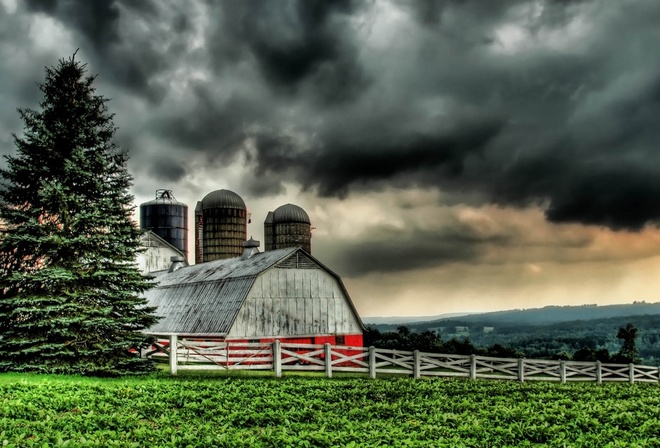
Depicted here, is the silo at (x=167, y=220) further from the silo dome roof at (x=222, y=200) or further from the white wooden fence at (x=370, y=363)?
the white wooden fence at (x=370, y=363)

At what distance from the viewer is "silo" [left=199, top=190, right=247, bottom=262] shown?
2266 inches

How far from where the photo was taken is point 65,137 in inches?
981

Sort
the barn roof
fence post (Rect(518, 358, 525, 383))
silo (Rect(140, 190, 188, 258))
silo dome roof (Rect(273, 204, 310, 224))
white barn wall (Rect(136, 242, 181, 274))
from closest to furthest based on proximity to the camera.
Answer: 1. fence post (Rect(518, 358, 525, 383))
2. the barn roof
3. white barn wall (Rect(136, 242, 181, 274))
4. silo dome roof (Rect(273, 204, 310, 224))
5. silo (Rect(140, 190, 188, 258))

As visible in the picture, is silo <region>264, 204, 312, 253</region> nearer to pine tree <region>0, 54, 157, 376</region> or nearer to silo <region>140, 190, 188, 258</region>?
silo <region>140, 190, 188, 258</region>

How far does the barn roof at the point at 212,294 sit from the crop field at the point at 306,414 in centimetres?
1294

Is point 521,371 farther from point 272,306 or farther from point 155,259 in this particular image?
point 155,259

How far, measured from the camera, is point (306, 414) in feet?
52.2

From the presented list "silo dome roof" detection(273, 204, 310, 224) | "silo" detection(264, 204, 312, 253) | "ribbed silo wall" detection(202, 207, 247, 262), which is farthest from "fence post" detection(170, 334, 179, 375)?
"silo dome roof" detection(273, 204, 310, 224)

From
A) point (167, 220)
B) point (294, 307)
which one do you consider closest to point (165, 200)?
point (167, 220)

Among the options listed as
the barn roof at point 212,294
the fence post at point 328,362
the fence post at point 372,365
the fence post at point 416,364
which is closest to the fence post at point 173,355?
the fence post at point 328,362

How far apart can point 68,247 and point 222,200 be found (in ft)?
113

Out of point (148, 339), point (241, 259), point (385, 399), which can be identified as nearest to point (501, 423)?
point (385, 399)

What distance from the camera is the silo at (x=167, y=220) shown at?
205 feet

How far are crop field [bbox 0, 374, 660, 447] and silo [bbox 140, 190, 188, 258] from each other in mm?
41351
